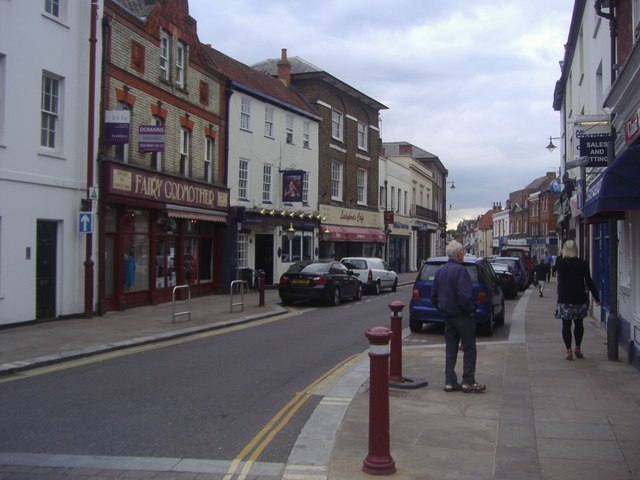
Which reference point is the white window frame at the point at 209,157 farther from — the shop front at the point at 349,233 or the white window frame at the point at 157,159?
the shop front at the point at 349,233

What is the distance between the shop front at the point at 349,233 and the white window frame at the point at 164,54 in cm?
1333

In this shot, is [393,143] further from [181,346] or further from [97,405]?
[97,405]

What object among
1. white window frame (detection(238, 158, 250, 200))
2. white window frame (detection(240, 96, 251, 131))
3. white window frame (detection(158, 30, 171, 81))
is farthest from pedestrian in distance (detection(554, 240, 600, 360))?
white window frame (detection(240, 96, 251, 131))

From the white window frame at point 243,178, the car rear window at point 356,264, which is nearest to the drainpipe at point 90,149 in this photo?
the white window frame at point 243,178

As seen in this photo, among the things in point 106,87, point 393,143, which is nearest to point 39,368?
point 106,87

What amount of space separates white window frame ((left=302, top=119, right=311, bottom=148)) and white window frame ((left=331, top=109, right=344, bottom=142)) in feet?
10.4

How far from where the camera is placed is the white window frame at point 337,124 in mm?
34787

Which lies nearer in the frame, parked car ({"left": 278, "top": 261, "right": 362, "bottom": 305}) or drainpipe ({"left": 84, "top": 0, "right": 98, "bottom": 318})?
drainpipe ({"left": 84, "top": 0, "right": 98, "bottom": 318})

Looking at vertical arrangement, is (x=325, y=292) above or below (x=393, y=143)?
below

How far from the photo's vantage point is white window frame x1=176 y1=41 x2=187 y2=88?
69.4 feet

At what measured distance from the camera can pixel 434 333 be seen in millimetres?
14383

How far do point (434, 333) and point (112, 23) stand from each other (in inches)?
453

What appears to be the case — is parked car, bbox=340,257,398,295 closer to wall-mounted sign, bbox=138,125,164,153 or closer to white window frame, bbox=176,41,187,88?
white window frame, bbox=176,41,187,88

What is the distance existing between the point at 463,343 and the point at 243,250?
1912 centimetres
